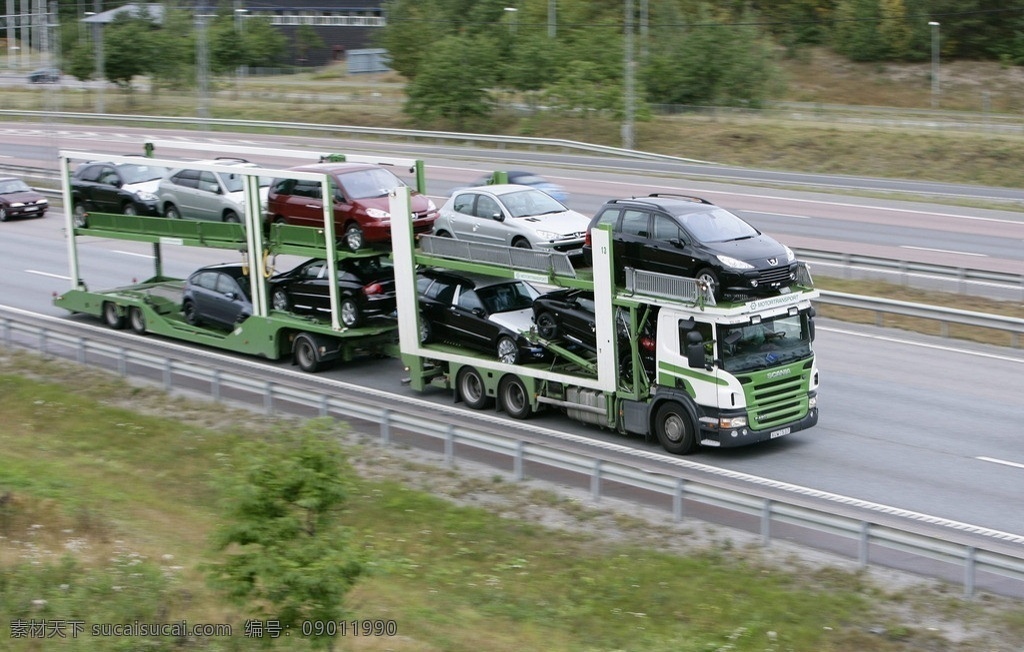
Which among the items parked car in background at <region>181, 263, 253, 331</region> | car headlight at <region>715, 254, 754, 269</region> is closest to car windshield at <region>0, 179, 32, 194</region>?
parked car in background at <region>181, 263, 253, 331</region>

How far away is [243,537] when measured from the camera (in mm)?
8969

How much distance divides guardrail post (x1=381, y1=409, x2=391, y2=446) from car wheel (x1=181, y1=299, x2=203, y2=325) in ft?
26.8

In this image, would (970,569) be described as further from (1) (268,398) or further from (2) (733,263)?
(1) (268,398)

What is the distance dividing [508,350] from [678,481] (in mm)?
5401

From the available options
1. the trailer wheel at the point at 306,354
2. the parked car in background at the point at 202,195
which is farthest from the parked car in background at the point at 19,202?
the trailer wheel at the point at 306,354

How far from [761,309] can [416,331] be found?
6.20 metres

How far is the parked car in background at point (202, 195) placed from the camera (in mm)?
24875

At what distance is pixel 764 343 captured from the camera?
16.4m

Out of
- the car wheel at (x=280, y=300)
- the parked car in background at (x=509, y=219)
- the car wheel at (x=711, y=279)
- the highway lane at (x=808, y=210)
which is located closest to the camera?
the car wheel at (x=711, y=279)

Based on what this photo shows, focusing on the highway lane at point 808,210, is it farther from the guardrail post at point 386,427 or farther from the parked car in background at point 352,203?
the guardrail post at point 386,427

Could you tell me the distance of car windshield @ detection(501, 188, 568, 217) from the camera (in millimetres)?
21000

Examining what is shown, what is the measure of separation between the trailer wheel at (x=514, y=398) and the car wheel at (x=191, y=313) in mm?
8136

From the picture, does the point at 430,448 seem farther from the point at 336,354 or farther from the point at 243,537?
the point at 243,537

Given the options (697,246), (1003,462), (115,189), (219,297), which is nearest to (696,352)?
(697,246)
